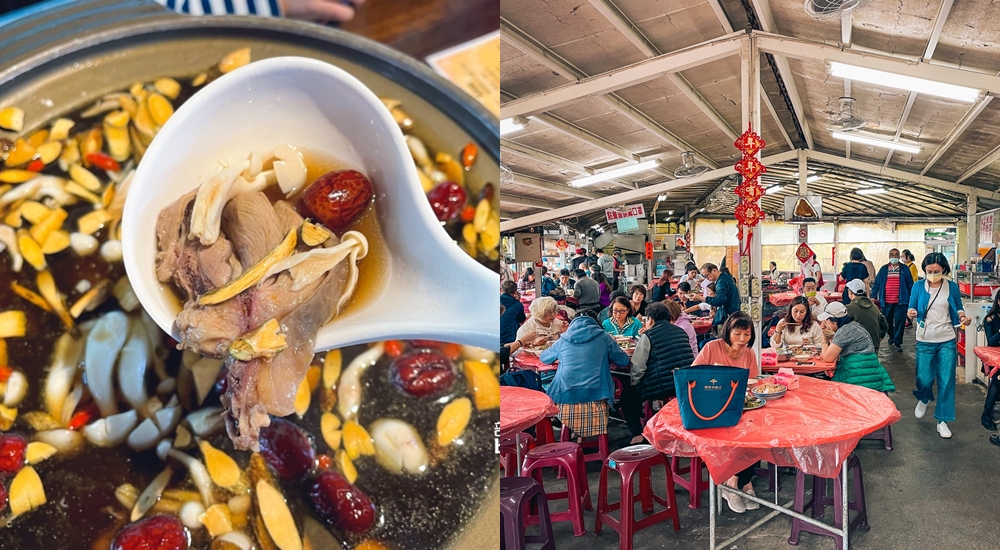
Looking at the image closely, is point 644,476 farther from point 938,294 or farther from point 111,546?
point 938,294

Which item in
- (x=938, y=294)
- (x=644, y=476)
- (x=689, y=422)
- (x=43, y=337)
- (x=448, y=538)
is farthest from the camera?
(x=938, y=294)

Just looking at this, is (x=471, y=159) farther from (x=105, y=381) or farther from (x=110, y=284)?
(x=105, y=381)

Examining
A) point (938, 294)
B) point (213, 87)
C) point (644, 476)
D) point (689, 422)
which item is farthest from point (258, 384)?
point (938, 294)

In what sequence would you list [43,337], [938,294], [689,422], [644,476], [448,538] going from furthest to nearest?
[938,294] < [644,476] < [689,422] < [448,538] < [43,337]

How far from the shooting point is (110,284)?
1.37 metres

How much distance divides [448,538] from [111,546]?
75cm

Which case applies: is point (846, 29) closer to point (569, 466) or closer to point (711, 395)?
point (711, 395)

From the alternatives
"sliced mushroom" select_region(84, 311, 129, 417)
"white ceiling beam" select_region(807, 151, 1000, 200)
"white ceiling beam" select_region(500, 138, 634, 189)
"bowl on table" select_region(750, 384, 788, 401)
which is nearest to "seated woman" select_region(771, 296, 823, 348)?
"bowl on table" select_region(750, 384, 788, 401)

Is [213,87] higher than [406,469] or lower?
higher

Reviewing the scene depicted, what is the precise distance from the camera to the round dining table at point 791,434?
92.3 inches

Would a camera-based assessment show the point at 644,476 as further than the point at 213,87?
Yes

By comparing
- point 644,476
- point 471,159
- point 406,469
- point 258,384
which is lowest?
point 644,476

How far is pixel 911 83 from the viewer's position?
4.66m

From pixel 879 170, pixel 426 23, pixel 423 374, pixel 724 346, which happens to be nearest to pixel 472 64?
pixel 426 23
